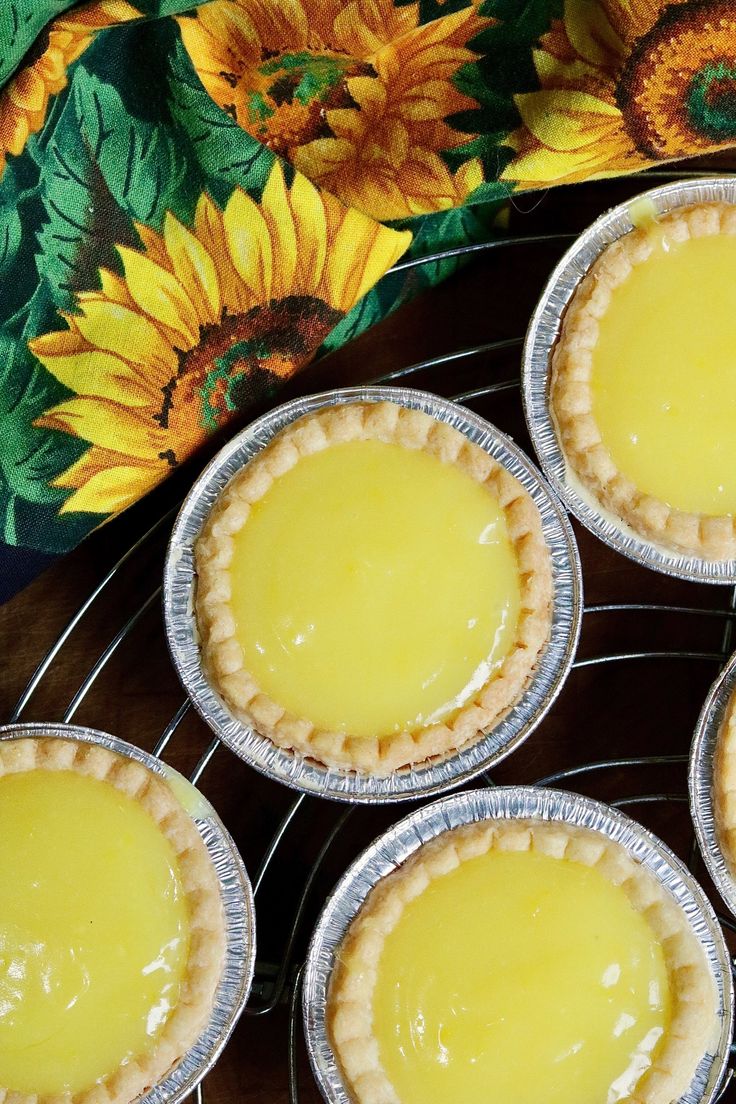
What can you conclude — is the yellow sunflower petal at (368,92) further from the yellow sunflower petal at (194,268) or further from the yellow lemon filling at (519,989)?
the yellow lemon filling at (519,989)

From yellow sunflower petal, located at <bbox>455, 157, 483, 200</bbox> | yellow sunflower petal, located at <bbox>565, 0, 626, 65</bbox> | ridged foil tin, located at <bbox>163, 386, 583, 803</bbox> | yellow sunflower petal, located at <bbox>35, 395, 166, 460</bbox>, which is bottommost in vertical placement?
ridged foil tin, located at <bbox>163, 386, 583, 803</bbox>

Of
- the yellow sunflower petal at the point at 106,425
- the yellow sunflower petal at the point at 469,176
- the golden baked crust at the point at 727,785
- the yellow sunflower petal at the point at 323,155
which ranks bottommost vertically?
the golden baked crust at the point at 727,785

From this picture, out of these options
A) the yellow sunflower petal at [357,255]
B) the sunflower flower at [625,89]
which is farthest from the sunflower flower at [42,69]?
the sunflower flower at [625,89]

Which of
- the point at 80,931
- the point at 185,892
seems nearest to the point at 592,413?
the point at 185,892

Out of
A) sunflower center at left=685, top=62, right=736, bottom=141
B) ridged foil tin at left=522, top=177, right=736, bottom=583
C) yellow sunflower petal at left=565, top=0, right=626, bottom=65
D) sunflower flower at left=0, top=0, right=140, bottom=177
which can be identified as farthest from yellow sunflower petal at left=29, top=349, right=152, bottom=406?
sunflower center at left=685, top=62, right=736, bottom=141

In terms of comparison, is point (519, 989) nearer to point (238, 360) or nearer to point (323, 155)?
point (238, 360)

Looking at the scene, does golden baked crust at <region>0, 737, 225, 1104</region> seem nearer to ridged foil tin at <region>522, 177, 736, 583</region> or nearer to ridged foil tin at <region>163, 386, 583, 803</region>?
ridged foil tin at <region>163, 386, 583, 803</region>

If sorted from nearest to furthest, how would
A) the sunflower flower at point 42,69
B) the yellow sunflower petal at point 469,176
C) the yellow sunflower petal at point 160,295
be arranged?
1. the sunflower flower at point 42,69
2. the yellow sunflower petal at point 160,295
3. the yellow sunflower petal at point 469,176

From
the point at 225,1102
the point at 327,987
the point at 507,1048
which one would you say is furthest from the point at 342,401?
the point at 225,1102
